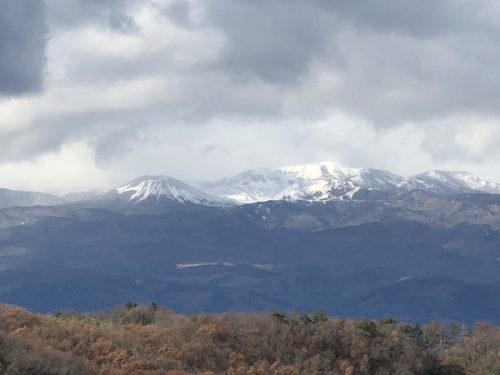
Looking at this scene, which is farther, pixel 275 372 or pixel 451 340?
pixel 451 340

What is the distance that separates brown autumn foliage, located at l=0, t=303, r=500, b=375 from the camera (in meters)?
78.4

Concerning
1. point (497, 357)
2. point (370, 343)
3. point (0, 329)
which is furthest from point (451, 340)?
point (0, 329)

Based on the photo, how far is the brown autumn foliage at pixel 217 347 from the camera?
78.4 meters

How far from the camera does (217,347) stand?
92688 mm

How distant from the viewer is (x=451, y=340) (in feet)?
476

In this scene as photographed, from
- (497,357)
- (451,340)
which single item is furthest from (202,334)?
(451,340)

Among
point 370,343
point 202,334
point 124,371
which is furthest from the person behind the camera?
point 370,343

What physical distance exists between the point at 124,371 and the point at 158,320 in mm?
27066

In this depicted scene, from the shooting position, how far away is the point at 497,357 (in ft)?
364

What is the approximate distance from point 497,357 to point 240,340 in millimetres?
29585

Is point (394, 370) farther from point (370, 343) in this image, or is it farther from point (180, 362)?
point (180, 362)

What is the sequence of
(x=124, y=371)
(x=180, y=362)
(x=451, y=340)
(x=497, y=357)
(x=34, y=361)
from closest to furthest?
1. (x=34, y=361)
2. (x=124, y=371)
3. (x=180, y=362)
4. (x=497, y=357)
5. (x=451, y=340)

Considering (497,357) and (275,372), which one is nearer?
(275,372)

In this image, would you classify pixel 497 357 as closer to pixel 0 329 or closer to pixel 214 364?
pixel 214 364
